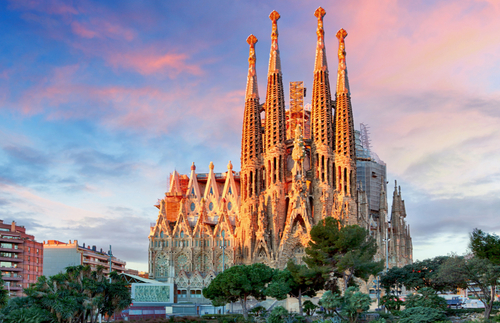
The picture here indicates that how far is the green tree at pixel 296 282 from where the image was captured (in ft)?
140

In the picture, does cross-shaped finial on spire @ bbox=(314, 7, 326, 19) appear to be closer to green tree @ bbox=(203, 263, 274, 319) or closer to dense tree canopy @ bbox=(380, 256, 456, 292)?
dense tree canopy @ bbox=(380, 256, 456, 292)

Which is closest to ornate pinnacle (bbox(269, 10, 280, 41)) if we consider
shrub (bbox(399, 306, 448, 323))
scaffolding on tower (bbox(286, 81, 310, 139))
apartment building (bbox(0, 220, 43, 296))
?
scaffolding on tower (bbox(286, 81, 310, 139))

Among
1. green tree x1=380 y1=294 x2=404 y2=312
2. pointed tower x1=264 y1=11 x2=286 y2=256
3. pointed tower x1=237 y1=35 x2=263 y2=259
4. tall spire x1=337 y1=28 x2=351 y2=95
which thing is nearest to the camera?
green tree x1=380 y1=294 x2=404 y2=312

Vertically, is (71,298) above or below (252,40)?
below

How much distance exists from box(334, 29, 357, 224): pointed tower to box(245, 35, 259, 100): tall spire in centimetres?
1080

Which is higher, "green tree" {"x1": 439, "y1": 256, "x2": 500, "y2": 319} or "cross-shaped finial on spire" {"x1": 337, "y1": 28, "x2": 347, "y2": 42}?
"cross-shaped finial on spire" {"x1": 337, "y1": 28, "x2": 347, "y2": 42}

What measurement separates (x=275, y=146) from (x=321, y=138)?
578 cm

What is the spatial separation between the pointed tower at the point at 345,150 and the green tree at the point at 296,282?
75.2ft

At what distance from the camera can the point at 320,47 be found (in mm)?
75062

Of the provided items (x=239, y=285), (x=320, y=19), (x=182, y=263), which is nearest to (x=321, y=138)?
(x=320, y=19)

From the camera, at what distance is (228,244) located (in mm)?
74812

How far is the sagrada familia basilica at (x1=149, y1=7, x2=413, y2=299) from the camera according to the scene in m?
68.8

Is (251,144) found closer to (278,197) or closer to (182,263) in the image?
(278,197)

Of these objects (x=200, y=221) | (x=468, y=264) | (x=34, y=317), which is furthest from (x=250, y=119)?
(x=34, y=317)
